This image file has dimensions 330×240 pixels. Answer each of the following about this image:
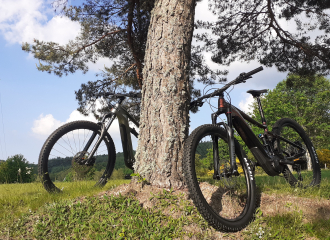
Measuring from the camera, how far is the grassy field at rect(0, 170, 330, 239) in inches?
108

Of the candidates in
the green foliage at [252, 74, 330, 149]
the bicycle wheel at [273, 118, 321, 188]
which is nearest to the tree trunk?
the bicycle wheel at [273, 118, 321, 188]

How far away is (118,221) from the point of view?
2.84 meters

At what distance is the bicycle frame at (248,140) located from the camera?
127 inches

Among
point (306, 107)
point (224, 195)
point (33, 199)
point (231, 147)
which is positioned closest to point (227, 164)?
point (231, 147)

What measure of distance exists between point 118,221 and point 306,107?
2734 centimetres

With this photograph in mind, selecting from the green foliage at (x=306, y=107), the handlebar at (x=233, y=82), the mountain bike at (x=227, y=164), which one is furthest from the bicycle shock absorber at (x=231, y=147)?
the green foliage at (x=306, y=107)

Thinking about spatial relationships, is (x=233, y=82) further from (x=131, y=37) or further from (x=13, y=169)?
(x=13, y=169)

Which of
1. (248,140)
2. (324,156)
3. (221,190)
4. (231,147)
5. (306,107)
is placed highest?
(306,107)

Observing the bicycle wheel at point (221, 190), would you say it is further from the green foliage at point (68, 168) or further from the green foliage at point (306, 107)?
the green foliage at point (306, 107)

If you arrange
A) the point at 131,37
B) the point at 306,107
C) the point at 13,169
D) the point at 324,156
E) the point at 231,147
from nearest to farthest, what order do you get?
the point at 231,147 → the point at 131,37 → the point at 13,169 → the point at 306,107 → the point at 324,156

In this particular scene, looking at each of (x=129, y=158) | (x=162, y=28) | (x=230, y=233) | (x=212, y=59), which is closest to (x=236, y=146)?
(x=230, y=233)

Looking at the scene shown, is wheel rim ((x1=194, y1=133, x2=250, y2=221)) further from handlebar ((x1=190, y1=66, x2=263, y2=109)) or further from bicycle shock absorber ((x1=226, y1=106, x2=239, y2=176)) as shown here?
handlebar ((x1=190, y1=66, x2=263, y2=109))

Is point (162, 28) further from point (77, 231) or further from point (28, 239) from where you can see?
point (28, 239)

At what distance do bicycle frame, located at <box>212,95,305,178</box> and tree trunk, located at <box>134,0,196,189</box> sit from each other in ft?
1.61
